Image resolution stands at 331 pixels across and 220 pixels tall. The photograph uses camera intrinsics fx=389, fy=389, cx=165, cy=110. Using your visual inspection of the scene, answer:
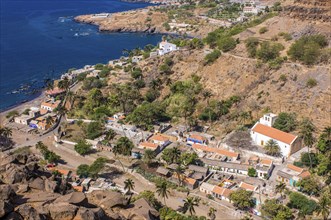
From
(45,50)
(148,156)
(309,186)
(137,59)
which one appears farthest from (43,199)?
(45,50)

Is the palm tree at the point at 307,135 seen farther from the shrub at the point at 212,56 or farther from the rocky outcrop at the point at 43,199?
the rocky outcrop at the point at 43,199

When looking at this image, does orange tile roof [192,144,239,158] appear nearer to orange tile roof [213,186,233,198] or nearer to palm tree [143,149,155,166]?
palm tree [143,149,155,166]

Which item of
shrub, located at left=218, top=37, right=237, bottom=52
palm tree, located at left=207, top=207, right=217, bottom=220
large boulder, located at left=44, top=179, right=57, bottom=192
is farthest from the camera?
shrub, located at left=218, top=37, right=237, bottom=52

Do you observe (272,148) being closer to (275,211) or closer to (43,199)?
(275,211)

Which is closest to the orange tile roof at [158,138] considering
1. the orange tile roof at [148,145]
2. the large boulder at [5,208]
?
the orange tile roof at [148,145]

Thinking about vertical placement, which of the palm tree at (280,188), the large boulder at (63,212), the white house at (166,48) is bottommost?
the palm tree at (280,188)

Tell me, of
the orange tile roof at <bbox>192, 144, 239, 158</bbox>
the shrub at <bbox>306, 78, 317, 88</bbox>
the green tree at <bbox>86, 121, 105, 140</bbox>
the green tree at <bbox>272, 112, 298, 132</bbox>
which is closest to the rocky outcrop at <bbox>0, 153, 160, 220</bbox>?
the orange tile roof at <bbox>192, 144, 239, 158</bbox>

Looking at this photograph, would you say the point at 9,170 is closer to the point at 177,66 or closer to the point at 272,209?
the point at 272,209

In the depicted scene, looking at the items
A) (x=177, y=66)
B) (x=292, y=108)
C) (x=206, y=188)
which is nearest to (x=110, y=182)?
(x=206, y=188)
